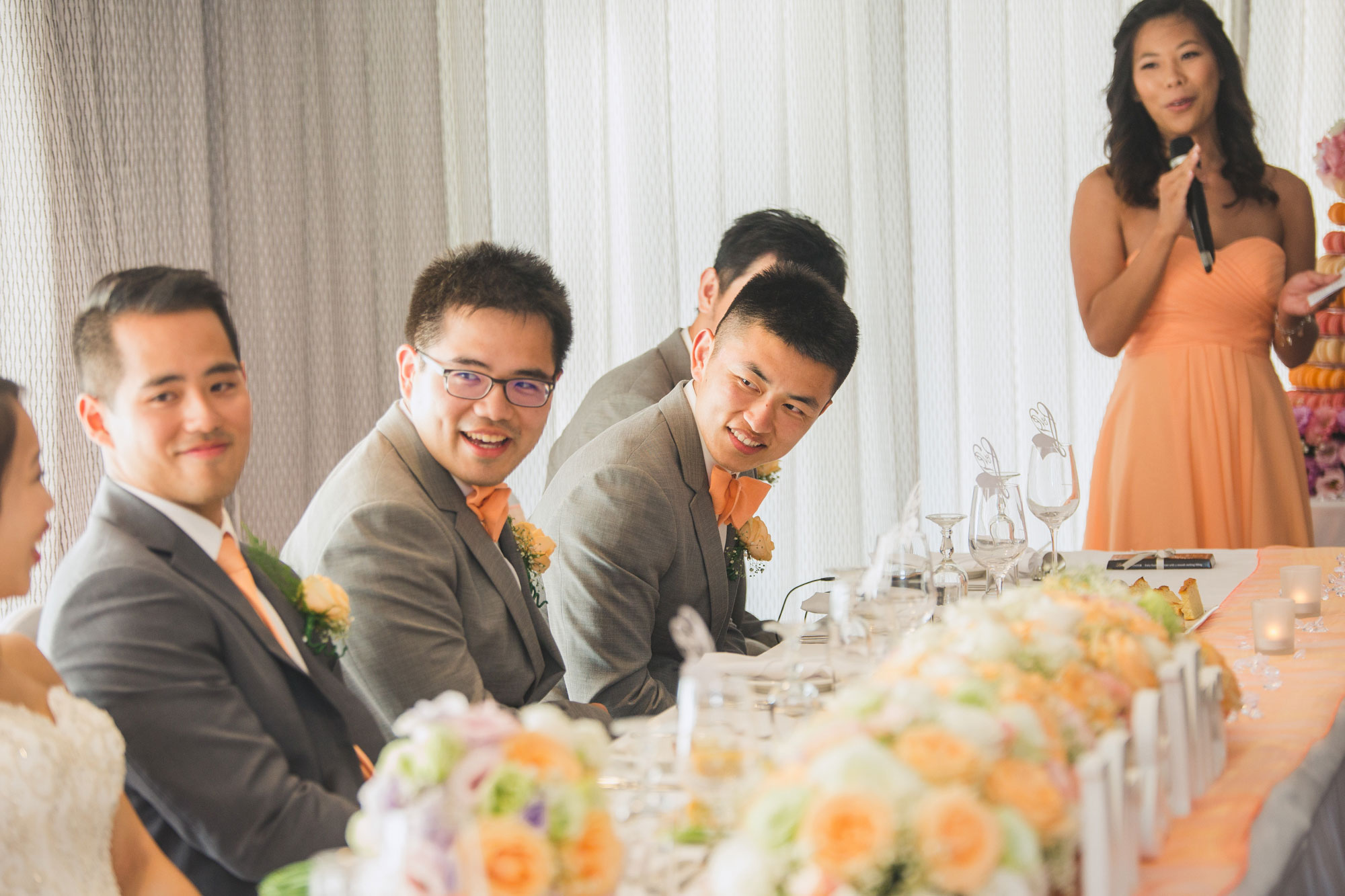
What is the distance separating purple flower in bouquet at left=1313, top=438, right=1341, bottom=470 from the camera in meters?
3.53

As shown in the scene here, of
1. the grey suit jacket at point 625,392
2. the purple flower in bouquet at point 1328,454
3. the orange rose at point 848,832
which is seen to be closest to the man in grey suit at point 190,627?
the orange rose at point 848,832

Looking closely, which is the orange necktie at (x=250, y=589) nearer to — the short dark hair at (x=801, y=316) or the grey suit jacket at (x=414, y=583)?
the grey suit jacket at (x=414, y=583)

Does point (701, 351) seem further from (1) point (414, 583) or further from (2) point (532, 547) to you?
(1) point (414, 583)

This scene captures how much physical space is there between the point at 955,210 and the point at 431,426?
2855mm

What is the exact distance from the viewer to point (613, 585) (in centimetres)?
216

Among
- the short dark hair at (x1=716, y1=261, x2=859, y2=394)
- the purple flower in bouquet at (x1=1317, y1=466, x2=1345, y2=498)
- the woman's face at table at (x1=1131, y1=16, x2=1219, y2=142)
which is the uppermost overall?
the woman's face at table at (x1=1131, y1=16, x2=1219, y2=142)

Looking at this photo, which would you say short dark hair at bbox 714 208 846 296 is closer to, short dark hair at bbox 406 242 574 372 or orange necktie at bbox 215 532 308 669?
short dark hair at bbox 406 242 574 372

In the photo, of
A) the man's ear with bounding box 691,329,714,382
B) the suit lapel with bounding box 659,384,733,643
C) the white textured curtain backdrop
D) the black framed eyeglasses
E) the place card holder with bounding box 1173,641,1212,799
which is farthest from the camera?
the white textured curtain backdrop

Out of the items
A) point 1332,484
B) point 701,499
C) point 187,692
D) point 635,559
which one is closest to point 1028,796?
point 187,692

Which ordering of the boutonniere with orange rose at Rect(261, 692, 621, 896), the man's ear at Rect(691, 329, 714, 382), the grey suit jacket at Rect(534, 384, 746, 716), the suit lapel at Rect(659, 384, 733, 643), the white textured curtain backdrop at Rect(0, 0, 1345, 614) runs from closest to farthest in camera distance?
the boutonniere with orange rose at Rect(261, 692, 621, 896) → the grey suit jacket at Rect(534, 384, 746, 716) → the suit lapel at Rect(659, 384, 733, 643) → the man's ear at Rect(691, 329, 714, 382) → the white textured curtain backdrop at Rect(0, 0, 1345, 614)

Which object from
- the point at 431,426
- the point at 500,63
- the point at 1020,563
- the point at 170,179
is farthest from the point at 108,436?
the point at 500,63

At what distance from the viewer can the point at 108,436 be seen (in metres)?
1.49

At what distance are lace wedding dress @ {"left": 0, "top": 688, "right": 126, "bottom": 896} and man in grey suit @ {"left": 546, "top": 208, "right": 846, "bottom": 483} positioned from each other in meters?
1.98

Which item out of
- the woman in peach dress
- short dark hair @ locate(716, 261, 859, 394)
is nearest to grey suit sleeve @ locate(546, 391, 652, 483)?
short dark hair @ locate(716, 261, 859, 394)
